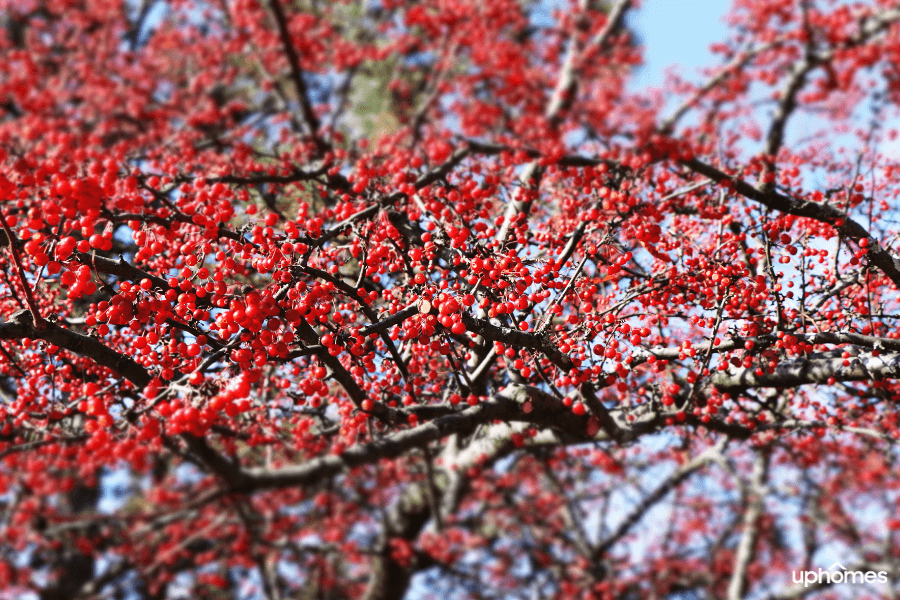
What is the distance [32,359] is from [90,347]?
67.6 inches

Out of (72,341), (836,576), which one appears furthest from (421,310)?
(836,576)

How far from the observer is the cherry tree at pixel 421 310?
4.20 m

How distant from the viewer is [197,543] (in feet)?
41.0

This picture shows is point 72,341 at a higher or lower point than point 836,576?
lower

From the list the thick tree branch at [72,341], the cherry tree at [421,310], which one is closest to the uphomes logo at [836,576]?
the cherry tree at [421,310]

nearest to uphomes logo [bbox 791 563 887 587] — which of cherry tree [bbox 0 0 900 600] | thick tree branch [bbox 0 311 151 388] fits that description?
cherry tree [bbox 0 0 900 600]

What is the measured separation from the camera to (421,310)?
3855 mm

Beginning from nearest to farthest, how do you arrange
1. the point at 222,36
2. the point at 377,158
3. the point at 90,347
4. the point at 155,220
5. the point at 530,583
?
the point at 90,347 < the point at 155,220 < the point at 377,158 < the point at 530,583 < the point at 222,36

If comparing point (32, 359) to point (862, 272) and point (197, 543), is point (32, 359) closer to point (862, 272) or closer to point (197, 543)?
point (862, 272)

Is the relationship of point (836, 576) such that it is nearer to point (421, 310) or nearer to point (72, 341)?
point (421, 310)

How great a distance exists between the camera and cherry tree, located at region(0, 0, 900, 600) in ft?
13.8

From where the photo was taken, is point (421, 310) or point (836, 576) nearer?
point (421, 310)

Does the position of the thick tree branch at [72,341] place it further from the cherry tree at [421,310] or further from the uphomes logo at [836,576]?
the uphomes logo at [836,576]

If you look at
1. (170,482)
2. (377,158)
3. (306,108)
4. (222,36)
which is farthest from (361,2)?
(170,482)
